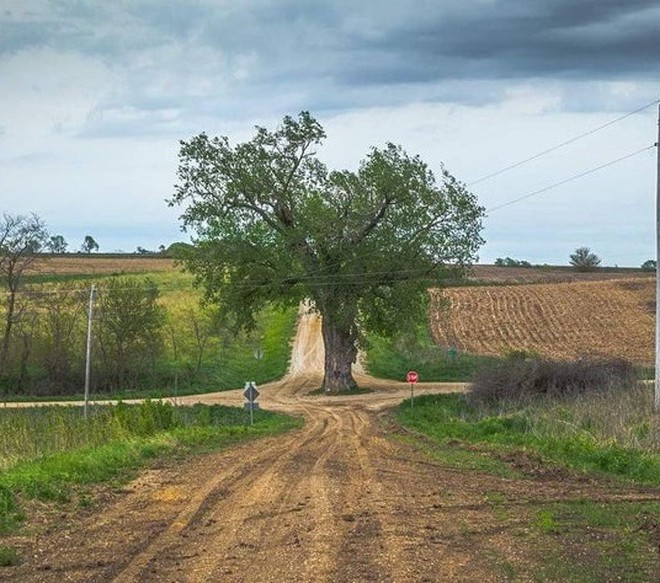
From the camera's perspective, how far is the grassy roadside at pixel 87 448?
1658cm

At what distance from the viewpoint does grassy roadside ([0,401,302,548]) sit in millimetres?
16578

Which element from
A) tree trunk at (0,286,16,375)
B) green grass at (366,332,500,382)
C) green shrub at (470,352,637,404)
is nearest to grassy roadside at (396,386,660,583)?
green shrub at (470,352,637,404)

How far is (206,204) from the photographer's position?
58062 millimetres

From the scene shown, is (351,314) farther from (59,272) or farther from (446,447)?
(59,272)

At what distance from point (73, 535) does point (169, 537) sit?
134 cm

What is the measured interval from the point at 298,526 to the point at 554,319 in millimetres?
69952

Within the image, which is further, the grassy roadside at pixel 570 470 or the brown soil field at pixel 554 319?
the brown soil field at pixel 554 319

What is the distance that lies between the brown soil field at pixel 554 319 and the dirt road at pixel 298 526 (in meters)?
42.0

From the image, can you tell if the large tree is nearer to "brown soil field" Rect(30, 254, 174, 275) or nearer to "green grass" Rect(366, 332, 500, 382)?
"green grass" Rect(366, 332, 500, 382)

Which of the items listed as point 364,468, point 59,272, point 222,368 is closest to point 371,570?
point 364,468

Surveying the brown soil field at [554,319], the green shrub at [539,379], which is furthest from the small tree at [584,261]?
the green shrub at [539,379]

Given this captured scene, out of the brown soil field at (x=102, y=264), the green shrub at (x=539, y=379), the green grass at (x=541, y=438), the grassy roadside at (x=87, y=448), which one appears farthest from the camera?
the brown soil field at (x=102, y=264)

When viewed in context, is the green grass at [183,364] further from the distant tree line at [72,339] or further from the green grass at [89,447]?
the green grass at [89,447]

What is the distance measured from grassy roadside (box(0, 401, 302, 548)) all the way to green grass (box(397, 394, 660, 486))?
231 inches
